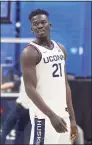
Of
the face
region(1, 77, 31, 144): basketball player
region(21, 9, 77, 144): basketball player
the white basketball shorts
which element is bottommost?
region(1, 77, 31, 144): basketball player

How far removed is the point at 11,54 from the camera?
6.45 meters

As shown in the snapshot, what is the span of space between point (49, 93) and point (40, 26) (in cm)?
57

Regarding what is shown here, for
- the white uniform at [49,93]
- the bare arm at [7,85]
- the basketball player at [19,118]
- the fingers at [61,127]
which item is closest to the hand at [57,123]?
the fingers at [61,127]

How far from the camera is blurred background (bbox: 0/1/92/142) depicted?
627cm

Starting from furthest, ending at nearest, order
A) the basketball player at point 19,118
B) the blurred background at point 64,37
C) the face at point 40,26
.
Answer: the blurred background at point 64,37 < the basketball player at point 19,118 < the face at point 40,26

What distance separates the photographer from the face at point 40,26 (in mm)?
3729

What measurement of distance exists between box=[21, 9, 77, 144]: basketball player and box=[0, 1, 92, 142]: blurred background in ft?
7.83

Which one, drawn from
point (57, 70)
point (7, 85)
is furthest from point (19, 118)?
point (57, 70)

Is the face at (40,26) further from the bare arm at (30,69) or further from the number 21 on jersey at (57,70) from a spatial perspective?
the number 21 on jersey at (57,70)

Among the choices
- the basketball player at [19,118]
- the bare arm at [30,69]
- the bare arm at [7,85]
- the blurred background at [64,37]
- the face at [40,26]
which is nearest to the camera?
the bare arm at [30,69]

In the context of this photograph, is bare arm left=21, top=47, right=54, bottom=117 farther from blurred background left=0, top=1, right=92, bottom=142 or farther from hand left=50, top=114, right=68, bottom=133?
blurred background left=0, top=1, right=92, bottom=142

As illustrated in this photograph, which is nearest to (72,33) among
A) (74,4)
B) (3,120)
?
(74,4)

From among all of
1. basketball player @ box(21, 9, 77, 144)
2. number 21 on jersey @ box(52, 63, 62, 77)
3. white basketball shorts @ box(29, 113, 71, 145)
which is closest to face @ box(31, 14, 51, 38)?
basketball player @ box(21, 9, 77, 144)

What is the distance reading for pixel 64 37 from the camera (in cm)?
646
